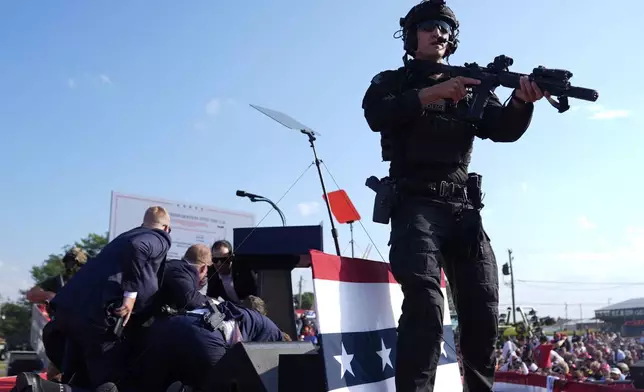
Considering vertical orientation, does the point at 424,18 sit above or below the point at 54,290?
above

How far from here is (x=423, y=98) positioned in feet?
8.22

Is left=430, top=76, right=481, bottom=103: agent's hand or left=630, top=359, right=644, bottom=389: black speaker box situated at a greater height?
left=430, top=76, right=481, bottom=103: agent's hand

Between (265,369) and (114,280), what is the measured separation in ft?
4.02

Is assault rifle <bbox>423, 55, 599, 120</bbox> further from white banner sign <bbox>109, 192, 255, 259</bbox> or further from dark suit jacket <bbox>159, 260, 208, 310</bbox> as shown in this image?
white banner sign <bbox>109, 192, 255, 259</bbox>

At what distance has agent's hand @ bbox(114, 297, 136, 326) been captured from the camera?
343 cm

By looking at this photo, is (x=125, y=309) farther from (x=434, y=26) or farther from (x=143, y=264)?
(x=434, y=26)

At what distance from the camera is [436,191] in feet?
8.54

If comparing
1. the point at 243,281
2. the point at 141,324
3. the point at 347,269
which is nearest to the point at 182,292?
the point at 141,324

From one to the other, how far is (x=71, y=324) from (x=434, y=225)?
2.23m

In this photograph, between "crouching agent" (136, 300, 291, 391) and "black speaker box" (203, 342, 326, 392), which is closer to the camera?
"black speaker box" (203, 342, 326, 392)

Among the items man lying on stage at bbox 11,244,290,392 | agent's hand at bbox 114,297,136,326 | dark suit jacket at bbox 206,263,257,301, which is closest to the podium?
dark suit jacket at bbox 206,263,257,301

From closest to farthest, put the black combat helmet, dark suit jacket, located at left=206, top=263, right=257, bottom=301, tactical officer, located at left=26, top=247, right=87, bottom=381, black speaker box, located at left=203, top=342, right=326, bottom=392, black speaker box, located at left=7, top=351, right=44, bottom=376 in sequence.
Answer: black speaker box, located at left=203, top=342, right=326, bottom=392
the black combat helmet
tactical officer, located at left=26, top=247, right=87, bottom=381
dark suit jacket, located at left=206, top=263, right=257, bottom=301
black speaker box, located at left=7, top=351, right=44, bottom=376

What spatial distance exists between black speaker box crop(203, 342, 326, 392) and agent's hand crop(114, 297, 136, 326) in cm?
73

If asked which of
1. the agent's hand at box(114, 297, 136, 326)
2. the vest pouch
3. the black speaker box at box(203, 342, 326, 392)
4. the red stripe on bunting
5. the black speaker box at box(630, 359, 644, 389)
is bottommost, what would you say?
the black speaker box at box(630, 359, 644, 389)
